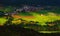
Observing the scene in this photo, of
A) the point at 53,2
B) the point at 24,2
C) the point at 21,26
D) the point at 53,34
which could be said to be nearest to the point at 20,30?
the point at 21,26

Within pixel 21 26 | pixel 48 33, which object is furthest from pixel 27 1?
pixel 48 33

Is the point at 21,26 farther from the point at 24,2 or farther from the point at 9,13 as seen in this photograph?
the point at 24,2

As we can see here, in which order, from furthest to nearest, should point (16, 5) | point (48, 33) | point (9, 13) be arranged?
1. point (16, 5)
2. point (9, 13)
3. point (48, 33)

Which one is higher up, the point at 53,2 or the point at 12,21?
the point at 53,2

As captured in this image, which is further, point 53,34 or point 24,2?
point 24,2

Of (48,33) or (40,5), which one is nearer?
(48,33)

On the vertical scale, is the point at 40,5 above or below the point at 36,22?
above

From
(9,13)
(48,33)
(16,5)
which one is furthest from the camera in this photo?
(16,5)

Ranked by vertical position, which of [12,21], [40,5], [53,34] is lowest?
[53,34]

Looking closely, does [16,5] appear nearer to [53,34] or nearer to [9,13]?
[9,13]
